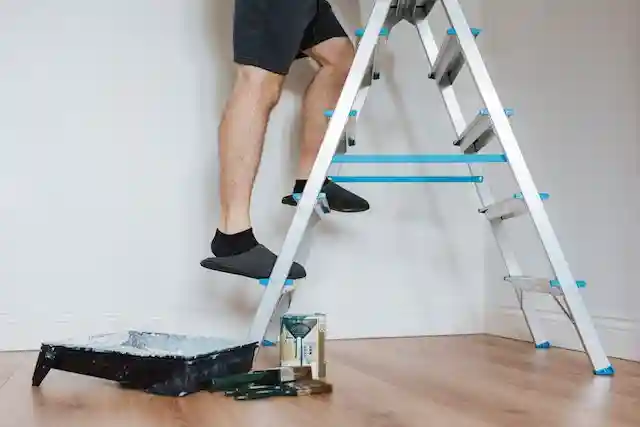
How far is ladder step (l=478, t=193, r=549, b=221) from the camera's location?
1627 millimetres

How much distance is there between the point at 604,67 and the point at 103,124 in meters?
1.39

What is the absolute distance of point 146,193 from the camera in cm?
216

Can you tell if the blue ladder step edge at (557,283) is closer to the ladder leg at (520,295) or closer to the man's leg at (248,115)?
the ladder leg at (520,295)

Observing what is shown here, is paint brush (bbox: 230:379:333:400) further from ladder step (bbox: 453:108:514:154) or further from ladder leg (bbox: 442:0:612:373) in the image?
ladder step (bbox: 453:108:514:154)

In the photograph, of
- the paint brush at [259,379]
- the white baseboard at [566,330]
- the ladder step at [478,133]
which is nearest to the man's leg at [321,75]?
the ladder step at [478,133]

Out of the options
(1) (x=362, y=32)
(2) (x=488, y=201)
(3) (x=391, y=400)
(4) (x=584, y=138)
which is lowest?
(3) (x=391, y=400)

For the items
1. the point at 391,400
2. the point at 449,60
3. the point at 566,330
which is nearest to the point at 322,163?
the point at 449,60

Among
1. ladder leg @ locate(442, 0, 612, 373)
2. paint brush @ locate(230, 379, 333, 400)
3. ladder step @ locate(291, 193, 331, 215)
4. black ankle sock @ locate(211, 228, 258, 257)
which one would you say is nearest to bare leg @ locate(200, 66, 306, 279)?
black ankle sock @ locate(211, 228, 258, 257)

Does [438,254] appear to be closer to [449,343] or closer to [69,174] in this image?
[449,343]

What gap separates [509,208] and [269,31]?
2.29ft

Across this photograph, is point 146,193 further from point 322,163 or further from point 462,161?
point 462,161

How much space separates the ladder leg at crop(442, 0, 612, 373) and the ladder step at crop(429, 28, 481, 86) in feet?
0.14

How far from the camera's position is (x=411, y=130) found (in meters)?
2.40

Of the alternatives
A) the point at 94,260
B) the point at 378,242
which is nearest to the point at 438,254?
the point at 378,242
